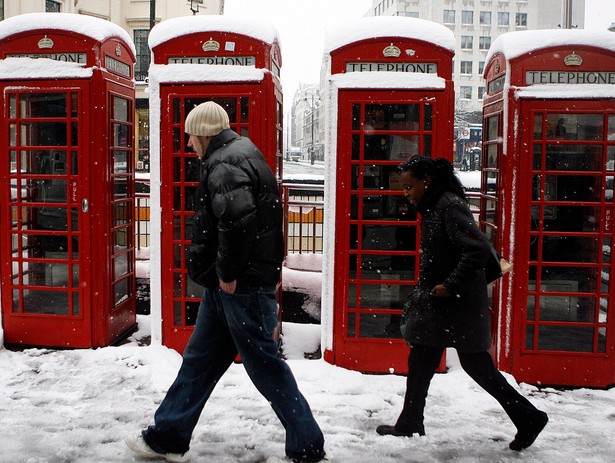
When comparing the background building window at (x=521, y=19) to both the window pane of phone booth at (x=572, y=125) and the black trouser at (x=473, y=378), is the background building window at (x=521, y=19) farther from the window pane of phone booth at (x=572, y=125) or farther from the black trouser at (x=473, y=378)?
the black trouser at (x=473, y=378)

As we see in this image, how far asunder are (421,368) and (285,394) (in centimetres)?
88

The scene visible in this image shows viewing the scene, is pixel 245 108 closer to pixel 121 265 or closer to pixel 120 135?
pixel 120 135

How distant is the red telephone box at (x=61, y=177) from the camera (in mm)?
5211

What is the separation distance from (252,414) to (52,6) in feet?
84.1

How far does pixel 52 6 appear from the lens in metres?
25.6

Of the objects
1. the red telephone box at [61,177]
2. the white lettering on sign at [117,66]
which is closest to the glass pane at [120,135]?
the red telephone box at [61,177]

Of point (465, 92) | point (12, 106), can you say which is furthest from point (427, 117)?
point (465, 92)

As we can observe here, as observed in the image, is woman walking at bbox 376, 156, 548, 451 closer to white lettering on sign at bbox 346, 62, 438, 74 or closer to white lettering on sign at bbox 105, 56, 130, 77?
white lettering on sign at bbox 346, 62, 438, 74

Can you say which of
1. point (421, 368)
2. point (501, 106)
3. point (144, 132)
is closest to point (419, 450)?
point (421, 368)

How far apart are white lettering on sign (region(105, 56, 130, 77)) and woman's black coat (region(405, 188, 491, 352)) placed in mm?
3169

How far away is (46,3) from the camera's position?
2517cm

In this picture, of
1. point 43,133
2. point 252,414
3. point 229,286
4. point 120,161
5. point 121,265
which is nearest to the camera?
point 229,286

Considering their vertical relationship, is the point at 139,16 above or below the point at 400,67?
above

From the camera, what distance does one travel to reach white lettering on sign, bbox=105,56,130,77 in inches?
212
